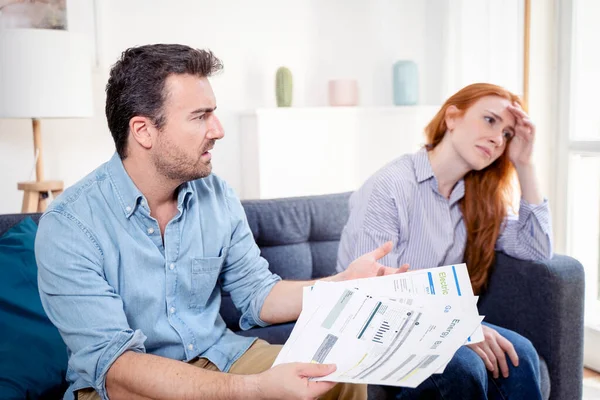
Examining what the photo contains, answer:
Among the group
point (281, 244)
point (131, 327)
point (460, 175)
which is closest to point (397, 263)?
point (460, 175)

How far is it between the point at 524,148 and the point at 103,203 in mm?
1286

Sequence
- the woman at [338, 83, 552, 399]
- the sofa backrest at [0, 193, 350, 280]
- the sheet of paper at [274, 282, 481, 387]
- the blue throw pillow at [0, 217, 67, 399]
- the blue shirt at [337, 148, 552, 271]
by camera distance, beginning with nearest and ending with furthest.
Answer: the sheet of paper at [274, 282, 481, 387] < the blue throw pillow at [0, 217, 67, 399] < the woman at [338, 83, 552, 399] < the blue shirt at [337, 148, 552, 271] < the sofa backrest at [0, 193, 350, 280]

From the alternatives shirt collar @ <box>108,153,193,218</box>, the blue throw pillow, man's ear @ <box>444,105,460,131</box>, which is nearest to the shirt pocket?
shirt collar @ <box>108,153,193,218</box>

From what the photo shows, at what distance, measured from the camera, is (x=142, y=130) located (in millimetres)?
1379

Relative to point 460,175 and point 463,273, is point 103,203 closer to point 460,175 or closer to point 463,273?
point 463,273

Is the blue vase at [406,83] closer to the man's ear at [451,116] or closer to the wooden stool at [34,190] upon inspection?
the man's ear at [451,116]

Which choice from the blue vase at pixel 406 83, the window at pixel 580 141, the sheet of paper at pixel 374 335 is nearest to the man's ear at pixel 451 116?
the sheet of paper at pixel 374 335

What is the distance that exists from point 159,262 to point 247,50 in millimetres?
2289

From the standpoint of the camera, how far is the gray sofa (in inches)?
72.5

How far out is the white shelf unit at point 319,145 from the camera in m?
3.24

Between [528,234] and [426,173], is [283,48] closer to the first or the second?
[426,173]

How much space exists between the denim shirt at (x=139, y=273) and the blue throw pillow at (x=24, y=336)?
0.59 feet

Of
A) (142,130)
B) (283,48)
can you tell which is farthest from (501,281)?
(283,48)

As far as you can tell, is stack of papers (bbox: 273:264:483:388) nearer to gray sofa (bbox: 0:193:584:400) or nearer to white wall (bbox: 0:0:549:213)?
gray sofa (bbox: 0:193:584:400)
